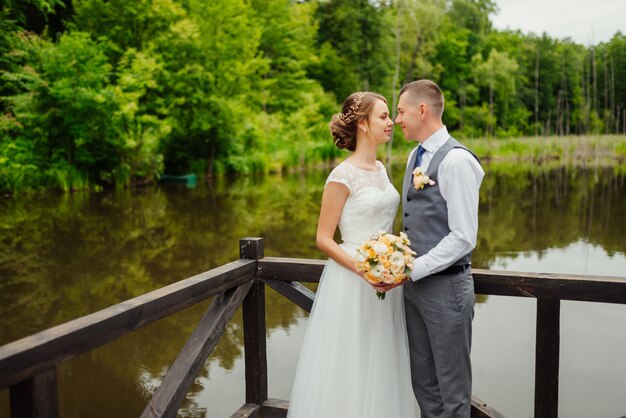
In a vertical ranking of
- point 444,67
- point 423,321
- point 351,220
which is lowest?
point 423,321

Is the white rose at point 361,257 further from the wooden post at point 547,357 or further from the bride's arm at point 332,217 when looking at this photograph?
the wooden post at point 547,357

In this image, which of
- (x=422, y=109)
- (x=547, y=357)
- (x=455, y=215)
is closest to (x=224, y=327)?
(x=455, y=215)

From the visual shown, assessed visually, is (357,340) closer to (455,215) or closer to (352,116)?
(455,215)

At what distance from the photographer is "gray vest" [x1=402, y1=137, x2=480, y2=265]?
2615 mm

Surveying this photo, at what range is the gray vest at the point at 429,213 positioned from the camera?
2615 millimetres

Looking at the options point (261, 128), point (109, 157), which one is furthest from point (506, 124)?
point (109, 157)

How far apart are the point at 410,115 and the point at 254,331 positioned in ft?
5.27

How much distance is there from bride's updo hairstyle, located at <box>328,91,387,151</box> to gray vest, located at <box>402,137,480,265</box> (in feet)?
1.71

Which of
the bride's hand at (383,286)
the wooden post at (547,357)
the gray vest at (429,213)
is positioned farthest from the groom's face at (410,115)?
the wooden post at (547,357)

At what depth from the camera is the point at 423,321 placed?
2.80 meters

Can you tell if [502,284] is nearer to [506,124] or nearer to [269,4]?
[269,4]

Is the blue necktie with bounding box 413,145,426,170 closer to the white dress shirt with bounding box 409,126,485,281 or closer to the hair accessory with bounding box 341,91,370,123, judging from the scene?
the white dress shirt with bounding box 409,126,485,281

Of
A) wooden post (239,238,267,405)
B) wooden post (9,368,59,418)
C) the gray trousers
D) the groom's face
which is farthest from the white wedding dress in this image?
wooden post (9,368,59,418)

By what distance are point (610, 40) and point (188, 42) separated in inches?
1973
